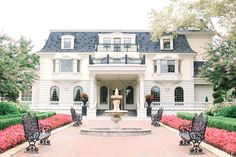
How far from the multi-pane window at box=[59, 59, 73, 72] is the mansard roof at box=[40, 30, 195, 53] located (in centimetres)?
136

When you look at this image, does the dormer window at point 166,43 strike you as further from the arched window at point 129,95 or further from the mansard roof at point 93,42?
the arched window at point 129,95

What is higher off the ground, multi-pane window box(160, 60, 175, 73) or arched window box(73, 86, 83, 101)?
multi-pane window box(160, 60, 175, 73)

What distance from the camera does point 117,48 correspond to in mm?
45656

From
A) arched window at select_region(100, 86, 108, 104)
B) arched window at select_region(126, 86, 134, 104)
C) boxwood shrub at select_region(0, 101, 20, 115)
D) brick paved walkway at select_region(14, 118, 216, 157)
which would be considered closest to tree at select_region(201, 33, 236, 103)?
brick paved walkway at select_region(14, 118, 216, 157)

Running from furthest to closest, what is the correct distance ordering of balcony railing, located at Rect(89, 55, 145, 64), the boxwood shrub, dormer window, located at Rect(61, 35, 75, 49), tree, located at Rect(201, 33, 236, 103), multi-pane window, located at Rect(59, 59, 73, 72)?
dormer window, located at Rect(61, 35, 75, 49) < multi-pane window, located at Rect(59, 59, 73, 72) < balcony railing, located at Rect(89, 55, 145, 64) < tree, located at Rect(201, 33, 236, 103) < the boxwood shrub

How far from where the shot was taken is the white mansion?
149 feet

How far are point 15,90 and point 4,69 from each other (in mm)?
2830

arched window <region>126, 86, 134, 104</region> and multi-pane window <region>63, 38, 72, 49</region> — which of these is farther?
arched window <region>126, 86, 134, 104</region>

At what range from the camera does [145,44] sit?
47000 millimetres

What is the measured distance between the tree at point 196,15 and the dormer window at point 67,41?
9862mm

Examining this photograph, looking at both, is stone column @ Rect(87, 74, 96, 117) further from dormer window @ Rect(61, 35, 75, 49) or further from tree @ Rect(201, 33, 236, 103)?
tree @ Rect(201, 33, 236, 103)

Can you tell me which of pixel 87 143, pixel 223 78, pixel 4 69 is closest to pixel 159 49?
pixel 223 78

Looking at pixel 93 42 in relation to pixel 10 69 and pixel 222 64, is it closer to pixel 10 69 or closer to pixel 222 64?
pixel 222 64

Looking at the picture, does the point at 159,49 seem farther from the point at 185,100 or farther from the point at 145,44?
the point at 185,100
